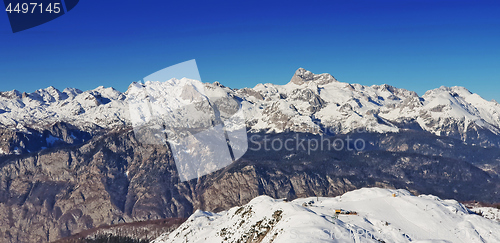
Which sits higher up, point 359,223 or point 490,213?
point 359,223

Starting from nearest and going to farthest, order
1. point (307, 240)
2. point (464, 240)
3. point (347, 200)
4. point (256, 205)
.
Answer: point (307, 240) < point (464, 240) < point (256, 205) < point (347, 200)

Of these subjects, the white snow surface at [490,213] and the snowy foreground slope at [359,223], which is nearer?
the snowy foreground slope at [359,223]

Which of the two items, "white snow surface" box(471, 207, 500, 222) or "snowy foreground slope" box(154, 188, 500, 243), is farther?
"white snow surface" box(471, 207, 500, 222)

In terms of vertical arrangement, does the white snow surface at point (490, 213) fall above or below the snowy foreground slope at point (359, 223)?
below

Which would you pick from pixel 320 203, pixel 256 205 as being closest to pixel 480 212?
pixel 320 203

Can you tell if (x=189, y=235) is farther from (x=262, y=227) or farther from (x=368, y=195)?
(x=368, y=195)

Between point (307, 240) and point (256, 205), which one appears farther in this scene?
point (256, 205)

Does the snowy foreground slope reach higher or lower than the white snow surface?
higher

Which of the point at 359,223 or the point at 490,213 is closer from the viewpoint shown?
the point at 359,223
